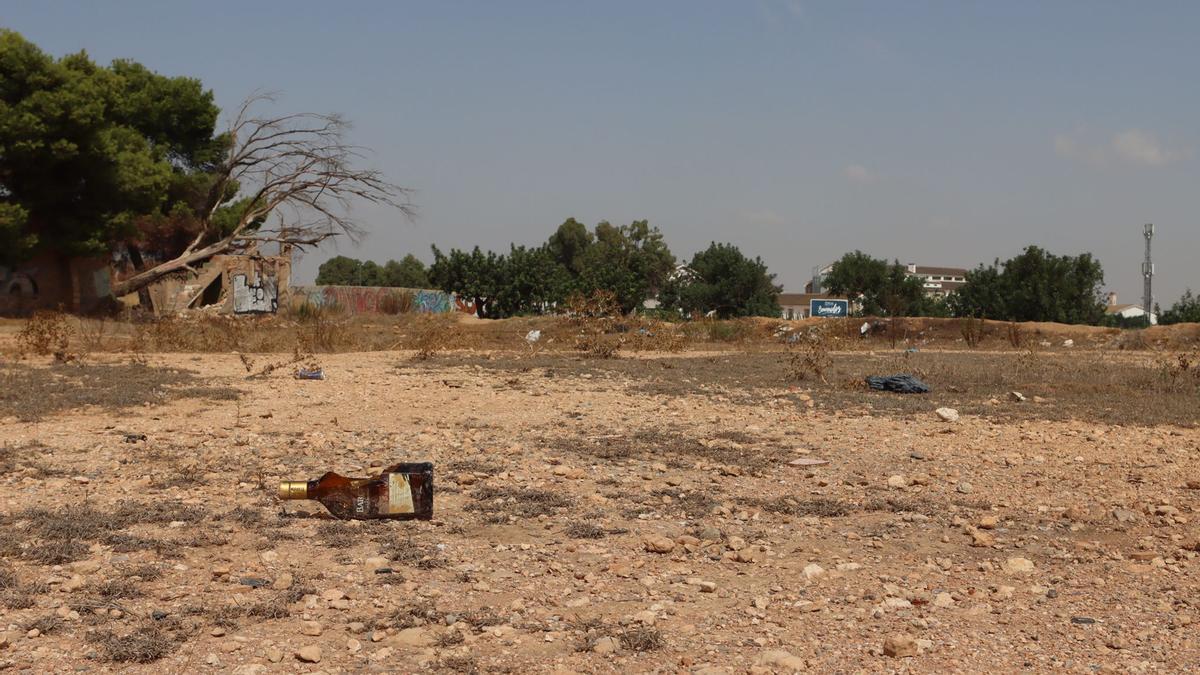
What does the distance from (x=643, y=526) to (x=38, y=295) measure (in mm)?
21619

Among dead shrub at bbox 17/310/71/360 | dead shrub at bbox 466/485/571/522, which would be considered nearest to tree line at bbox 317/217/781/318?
dead shrub at bbox 17/310/71/360

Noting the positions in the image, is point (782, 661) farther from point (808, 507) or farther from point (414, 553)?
point (808, 507)

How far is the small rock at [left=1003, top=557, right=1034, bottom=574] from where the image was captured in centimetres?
383

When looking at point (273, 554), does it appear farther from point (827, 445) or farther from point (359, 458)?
point (827, 445)

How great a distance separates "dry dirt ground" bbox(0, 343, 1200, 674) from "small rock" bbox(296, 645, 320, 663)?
14 mm

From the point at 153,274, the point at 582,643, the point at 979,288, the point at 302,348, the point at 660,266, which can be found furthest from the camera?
the point at 660,266

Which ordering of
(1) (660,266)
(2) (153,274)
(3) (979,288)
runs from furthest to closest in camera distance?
(1) (660,266)
(3) (979,288)
(2) (153,274)

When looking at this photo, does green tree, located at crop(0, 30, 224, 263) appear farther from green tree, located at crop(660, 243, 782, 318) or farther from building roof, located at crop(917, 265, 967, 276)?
building roof, located at crop(917, 265, 967, 276)

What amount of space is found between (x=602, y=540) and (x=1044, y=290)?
35454 millimetres

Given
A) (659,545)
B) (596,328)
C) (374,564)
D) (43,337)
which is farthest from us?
(596,328)

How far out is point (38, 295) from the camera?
22.2 m

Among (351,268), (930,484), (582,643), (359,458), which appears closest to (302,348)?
(359,458)

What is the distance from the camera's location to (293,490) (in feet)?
14.7

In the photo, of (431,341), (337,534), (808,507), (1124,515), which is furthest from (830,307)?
(337,534)
